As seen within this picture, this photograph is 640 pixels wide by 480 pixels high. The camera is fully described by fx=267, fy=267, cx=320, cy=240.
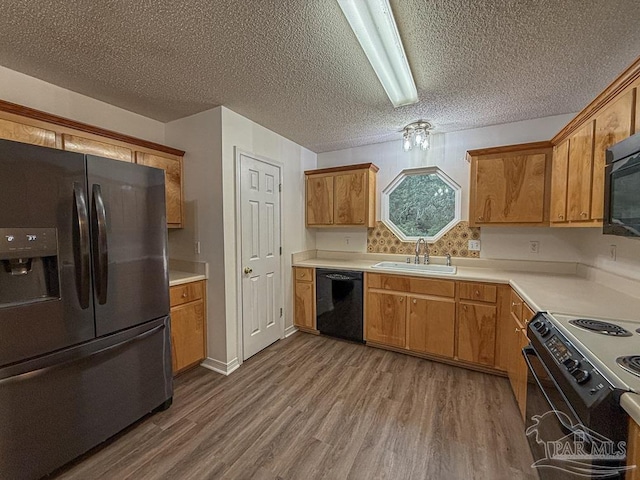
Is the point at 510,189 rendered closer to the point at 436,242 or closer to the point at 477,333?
the point at 436,242

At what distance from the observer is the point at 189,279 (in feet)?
7.86

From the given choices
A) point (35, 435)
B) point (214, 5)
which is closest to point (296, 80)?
point (214, 5)

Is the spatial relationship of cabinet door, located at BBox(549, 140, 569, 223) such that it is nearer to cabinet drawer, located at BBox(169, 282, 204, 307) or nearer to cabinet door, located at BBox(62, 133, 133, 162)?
cabinet drawer, located at BBox(169, 282, 204, 307)

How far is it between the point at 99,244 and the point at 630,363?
8.01 ft

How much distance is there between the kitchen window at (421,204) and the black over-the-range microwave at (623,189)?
5.54 feet

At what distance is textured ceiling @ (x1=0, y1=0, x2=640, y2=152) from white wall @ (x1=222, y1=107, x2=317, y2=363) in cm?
26

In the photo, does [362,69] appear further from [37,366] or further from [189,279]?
[37,366]

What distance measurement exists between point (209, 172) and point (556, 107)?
10.6 feet

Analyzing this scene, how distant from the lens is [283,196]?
3.26 meters

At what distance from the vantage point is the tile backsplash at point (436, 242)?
10.0ft

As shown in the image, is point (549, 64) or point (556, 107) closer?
point (549, 64)

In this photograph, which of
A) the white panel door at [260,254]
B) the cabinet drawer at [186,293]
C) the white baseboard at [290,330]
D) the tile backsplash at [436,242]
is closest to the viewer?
the cabinet drawer at [186,293]

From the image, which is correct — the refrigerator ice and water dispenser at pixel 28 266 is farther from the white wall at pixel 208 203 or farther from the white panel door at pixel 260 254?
the white panel door at pixel 260 254

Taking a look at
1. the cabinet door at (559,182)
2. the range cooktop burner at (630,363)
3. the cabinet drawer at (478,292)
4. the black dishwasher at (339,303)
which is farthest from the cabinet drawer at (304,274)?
the range cooktop burner at (630,363)
